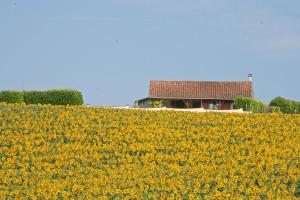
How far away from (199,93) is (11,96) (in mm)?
24716

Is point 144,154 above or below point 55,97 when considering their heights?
below

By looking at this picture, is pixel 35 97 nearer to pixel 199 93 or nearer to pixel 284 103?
pixel 284 103

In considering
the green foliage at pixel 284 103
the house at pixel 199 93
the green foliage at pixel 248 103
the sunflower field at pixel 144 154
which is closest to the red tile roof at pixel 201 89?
the house at pixel 199 93

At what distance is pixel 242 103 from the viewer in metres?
48.7

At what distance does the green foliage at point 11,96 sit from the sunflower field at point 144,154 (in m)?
8.97

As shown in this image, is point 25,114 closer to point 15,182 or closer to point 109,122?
point 109,122

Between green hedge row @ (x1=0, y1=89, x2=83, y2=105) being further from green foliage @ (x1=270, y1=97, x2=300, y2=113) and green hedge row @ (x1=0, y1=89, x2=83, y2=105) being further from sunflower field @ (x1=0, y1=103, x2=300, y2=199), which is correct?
green foliage @ (x1=270, y1=97, x2=300, y2=113)

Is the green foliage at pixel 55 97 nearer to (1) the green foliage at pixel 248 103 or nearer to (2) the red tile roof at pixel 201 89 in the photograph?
(1) the green foliage at pixel 248 103

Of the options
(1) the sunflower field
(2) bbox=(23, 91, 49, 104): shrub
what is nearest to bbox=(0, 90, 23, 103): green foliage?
(2) bbox=(23, 91, 49, 104): shrub

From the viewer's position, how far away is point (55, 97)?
117 ft

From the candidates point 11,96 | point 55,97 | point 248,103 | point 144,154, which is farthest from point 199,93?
point 144,154

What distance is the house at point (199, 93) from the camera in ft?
185

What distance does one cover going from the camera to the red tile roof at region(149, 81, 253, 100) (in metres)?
56.7

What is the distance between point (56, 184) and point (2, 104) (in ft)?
34.9
